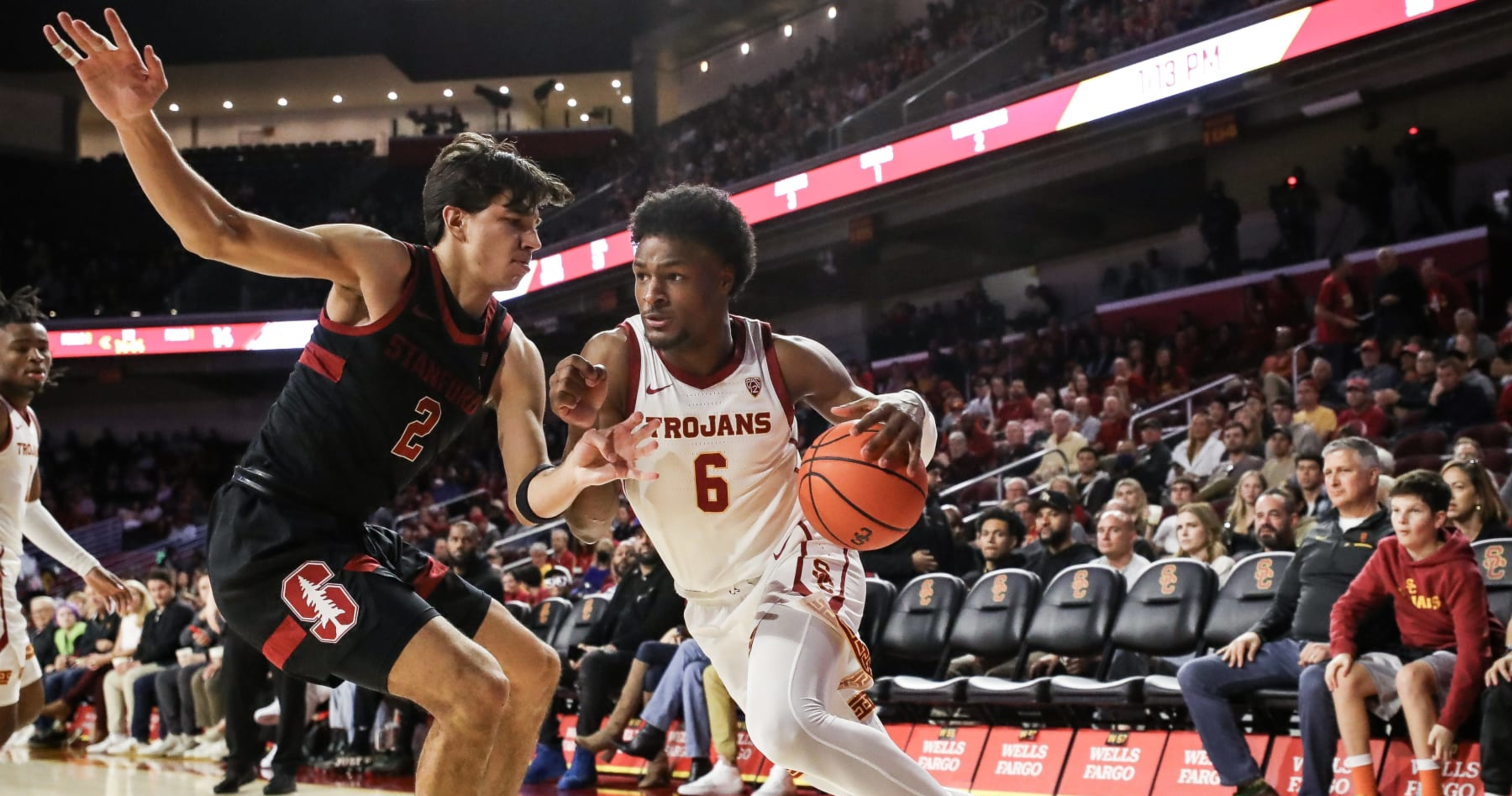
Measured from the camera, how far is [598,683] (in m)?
8.30

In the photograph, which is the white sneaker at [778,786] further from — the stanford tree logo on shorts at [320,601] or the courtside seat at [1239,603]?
the stanford tree logo on shorts at [320,601]

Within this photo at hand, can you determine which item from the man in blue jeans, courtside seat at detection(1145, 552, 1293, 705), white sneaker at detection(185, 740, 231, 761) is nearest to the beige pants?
white sneaker at detection(185, 740, 231, 761)

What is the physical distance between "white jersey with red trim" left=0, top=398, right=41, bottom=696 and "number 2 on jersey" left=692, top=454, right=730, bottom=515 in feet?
A: 9.46

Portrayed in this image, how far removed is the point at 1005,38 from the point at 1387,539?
42.3 ft

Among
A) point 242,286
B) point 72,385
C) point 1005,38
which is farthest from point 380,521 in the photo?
point 72,385

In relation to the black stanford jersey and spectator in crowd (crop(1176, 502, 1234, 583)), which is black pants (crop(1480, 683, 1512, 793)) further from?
the black stanford jersey

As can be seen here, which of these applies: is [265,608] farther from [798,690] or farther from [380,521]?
[380,521]

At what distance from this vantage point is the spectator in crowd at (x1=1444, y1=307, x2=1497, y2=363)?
405 inches

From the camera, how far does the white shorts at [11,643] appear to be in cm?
500

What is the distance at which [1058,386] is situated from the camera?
14484mm

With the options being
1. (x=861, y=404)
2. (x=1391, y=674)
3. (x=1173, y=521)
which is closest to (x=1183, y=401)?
(x=1173, y=521)

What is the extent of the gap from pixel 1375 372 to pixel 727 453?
26.9 ft

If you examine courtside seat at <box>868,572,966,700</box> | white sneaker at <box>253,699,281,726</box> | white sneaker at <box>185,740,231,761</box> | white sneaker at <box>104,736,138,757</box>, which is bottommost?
white sneaker at <box>104,736,138,757</box>

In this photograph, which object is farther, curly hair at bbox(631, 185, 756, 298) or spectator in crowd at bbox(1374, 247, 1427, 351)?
spectator in crowd at bbox(1374, 247, 1427, 351)
